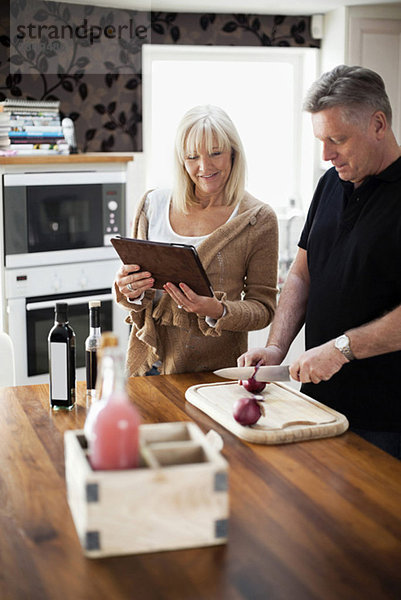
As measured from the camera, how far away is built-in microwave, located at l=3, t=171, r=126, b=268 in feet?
12.2

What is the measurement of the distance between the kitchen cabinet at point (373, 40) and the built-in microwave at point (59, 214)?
1.66 meters

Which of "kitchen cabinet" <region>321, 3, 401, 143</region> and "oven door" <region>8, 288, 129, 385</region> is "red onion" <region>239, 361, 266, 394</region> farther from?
"kitchen cabinet" <region>321, 3, 401, 143</region>

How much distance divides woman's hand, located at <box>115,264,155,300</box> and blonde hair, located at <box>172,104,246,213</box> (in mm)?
367

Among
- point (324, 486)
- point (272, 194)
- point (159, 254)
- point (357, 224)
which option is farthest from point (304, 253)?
point (272, 194)

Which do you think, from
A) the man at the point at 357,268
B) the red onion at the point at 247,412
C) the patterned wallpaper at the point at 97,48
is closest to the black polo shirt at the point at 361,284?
the man at the point at 357,268

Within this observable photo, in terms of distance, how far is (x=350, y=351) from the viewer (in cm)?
176

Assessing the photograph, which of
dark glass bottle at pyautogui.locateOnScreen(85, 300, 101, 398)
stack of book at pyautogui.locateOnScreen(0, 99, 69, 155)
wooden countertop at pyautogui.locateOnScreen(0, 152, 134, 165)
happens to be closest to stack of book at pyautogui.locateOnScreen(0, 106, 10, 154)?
stack of book at pyautogui.locateOnScreen(0, 99, 69, 155)

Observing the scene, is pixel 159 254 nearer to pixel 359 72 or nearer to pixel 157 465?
pixel 359 72

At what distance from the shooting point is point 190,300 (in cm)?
204

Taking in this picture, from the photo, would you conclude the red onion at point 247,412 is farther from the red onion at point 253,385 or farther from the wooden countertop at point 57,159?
the wooden countertop at point 57,159

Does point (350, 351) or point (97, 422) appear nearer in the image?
point (97, 422)

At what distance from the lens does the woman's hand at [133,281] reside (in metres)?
2.06

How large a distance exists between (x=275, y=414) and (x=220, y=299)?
549 millimetres

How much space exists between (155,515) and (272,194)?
416 cm
